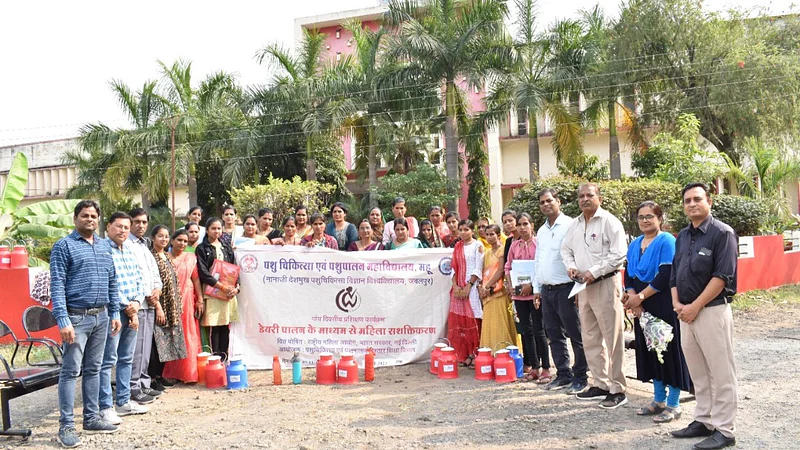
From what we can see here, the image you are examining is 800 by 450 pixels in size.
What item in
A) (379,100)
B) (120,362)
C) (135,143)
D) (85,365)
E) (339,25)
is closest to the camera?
(85,365)

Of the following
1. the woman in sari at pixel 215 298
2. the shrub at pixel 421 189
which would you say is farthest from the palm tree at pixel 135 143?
the woman in sari at pixel 215 298

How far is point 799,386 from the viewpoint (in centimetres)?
629

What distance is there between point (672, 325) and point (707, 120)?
19.5 meters

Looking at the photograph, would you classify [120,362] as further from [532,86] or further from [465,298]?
[532,86]

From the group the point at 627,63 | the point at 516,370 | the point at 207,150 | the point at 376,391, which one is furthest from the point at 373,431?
the point at 207,150

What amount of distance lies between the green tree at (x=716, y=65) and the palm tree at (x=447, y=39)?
4.71 m

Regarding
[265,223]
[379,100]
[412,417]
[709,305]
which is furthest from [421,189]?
[709,305]

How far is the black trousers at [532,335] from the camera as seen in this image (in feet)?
22.6

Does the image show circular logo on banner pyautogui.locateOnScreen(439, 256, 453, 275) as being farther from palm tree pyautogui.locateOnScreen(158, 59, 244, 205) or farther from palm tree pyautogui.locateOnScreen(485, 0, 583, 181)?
palm tree pyautogui.locateOnScreen(158, 59, 244, 205)

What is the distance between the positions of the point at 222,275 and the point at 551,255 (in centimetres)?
370

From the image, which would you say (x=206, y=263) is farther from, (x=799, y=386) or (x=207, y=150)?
(x=207, y=150)

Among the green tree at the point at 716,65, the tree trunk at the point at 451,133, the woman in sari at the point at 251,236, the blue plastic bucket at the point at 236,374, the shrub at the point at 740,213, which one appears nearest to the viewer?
the blue plastic bucket at the point at 236,374

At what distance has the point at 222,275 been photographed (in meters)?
7.57

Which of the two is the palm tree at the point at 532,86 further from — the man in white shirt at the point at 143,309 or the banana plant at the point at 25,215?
the man in white shirt at the point at 143,309
